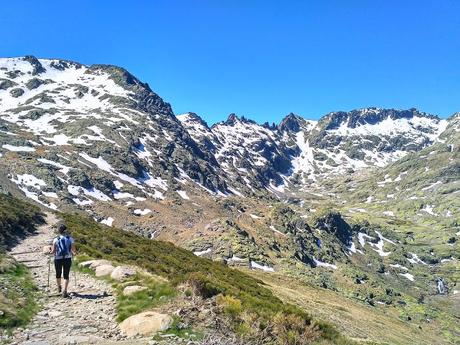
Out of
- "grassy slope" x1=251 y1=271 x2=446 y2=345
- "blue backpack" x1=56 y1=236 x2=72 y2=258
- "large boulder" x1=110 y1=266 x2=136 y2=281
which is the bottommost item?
"grassy slope" x1=251 y1=271 x2=446 y2=345

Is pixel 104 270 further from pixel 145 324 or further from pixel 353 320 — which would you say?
pixel 353 320

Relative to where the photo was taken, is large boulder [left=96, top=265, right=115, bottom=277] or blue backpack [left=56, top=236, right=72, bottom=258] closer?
blue backpack [left=56, top=236, right=72, bottom=258]

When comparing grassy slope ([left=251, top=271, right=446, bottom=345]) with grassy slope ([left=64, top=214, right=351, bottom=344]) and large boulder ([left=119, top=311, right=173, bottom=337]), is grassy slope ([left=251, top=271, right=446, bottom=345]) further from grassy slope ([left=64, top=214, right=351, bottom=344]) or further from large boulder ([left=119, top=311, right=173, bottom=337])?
large boulder ([left=119, top=311, right=173, bottom=337])

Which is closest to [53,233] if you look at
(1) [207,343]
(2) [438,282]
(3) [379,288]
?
(1) [207,343]

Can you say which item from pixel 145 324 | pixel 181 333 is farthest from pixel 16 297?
pixel 181 333

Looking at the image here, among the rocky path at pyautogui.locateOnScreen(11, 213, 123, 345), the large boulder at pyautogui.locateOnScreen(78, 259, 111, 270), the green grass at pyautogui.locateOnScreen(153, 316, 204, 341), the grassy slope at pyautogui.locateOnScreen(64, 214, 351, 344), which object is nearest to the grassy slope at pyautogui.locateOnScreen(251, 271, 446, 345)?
the grassy slope at pyautogui.locateOnScreen(64, 214, 351, 344)

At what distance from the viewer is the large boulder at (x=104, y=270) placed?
66.7 ft

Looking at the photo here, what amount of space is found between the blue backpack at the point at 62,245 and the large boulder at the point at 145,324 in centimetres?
542

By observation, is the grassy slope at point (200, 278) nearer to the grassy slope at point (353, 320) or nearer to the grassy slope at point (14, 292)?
the grassy slope at point (353, 320)

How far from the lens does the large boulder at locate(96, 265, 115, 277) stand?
20.3 m

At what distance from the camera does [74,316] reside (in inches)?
550

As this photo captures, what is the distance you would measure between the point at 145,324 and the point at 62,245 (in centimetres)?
637

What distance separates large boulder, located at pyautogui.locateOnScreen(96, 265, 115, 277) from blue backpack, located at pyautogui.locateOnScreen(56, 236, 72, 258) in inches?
150

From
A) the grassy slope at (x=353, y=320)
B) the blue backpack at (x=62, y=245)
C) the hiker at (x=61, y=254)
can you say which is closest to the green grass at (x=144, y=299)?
the hiker at (x=61, y=254)
